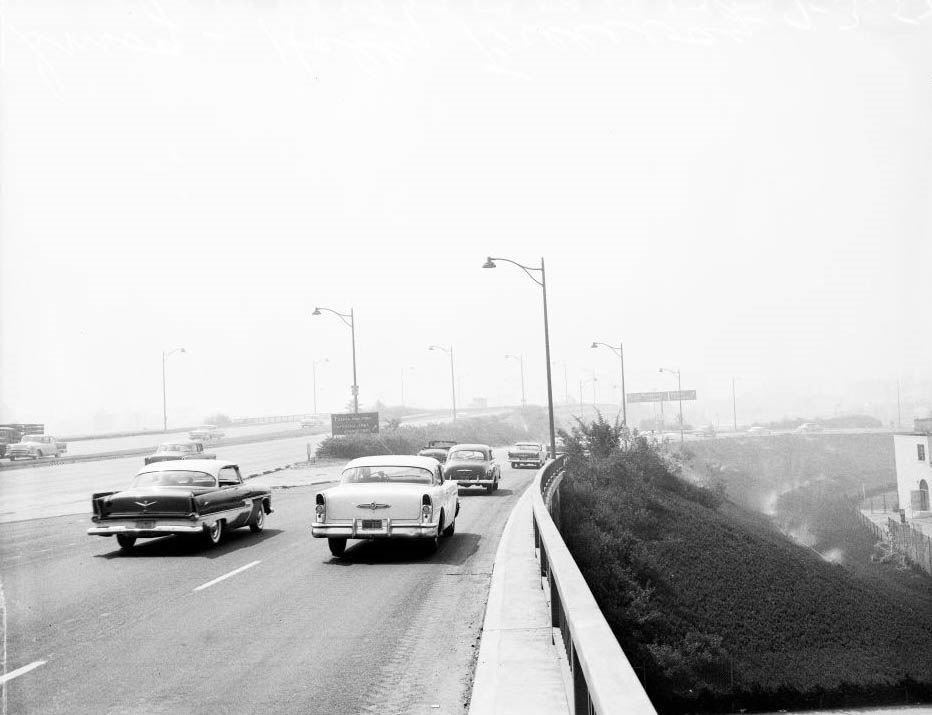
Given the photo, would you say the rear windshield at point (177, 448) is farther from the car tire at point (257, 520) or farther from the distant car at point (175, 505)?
the distant car at point (175, 505)

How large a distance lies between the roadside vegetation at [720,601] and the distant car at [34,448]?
3376cm

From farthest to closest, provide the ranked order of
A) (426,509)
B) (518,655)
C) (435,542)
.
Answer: (435,542), (426,509), (518,655)

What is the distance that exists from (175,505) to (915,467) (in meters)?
62.3

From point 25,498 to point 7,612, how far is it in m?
22.2

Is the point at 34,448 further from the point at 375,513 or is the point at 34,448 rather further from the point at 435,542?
the point at 375,513

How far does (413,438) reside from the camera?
6222cm

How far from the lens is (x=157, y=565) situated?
1291 cm

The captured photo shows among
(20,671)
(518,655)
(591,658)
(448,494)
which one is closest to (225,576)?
(448,494)

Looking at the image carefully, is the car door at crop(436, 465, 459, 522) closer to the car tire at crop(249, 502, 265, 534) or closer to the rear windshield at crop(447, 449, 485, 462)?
the car tire at crop(249, 502, 265, 534)

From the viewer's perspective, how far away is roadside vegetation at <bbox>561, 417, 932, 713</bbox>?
2522 cm

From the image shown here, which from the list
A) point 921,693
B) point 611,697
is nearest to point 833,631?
point 921,693

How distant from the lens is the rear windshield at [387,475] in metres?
14.5

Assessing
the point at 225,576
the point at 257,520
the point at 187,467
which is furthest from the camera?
the point at 257,520

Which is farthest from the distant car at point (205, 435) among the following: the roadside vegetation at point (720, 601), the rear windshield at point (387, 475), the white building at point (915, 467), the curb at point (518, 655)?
the curb at point (518, 655)
